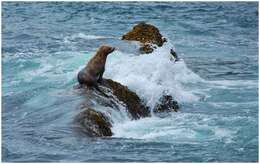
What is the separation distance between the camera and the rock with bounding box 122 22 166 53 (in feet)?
55.8

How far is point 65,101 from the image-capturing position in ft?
37.8

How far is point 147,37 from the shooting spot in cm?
1747

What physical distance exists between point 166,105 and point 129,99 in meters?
1.22

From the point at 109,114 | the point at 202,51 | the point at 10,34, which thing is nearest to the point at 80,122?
the point at 109,114

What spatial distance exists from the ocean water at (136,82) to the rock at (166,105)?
5.5 inches

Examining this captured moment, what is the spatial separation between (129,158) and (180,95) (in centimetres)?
584

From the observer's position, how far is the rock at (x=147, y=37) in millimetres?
17000

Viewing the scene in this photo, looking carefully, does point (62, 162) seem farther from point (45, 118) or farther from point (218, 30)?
point (218, 30)

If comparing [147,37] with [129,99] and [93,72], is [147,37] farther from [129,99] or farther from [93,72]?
[93,72]

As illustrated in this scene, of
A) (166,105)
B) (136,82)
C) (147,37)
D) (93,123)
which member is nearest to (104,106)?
(93,123)

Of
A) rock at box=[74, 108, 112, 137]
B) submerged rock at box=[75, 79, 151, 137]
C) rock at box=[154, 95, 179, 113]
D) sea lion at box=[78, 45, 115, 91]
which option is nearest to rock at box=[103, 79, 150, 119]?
submerged rock at box=[75, 79, 151, 137]

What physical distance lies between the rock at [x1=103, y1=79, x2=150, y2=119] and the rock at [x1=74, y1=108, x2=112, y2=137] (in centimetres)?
122

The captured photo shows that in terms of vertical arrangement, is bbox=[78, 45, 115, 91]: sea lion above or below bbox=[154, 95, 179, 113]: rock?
above

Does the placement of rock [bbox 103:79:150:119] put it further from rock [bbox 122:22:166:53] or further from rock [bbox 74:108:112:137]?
rock [bbox 122:22:166:53]
